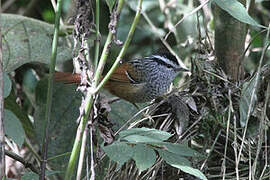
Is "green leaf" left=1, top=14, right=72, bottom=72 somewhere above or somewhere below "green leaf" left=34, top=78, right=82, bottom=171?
above

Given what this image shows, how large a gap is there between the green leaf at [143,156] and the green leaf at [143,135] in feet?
0.11

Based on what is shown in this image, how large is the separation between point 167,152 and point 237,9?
59 centimetres

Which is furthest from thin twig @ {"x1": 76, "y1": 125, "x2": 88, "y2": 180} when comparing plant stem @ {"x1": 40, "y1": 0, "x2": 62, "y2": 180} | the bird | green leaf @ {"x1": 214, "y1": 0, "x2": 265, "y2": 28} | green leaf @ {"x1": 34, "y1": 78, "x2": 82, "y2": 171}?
the bird

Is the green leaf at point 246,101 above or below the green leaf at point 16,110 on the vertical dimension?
above

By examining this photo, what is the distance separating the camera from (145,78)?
3676mm

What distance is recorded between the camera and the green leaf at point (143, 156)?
62.2 inches

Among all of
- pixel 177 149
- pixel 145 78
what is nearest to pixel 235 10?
pixel 177 149

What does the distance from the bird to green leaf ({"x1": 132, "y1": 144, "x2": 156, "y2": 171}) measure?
1.79 metres

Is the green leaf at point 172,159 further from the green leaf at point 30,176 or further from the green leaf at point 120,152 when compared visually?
the green leaf at point 30,176

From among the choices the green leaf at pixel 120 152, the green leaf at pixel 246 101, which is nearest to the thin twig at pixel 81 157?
the green leaf at pixel 120 152

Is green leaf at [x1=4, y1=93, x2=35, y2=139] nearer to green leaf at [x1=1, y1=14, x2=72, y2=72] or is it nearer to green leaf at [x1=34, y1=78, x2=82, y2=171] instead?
green leaf at [x1=34, y1=78, x2=82, y2=171]

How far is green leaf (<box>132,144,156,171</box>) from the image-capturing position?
158 cm

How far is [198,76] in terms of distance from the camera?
2562 mm

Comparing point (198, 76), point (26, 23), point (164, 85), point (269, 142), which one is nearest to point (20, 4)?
point (26, 23)
